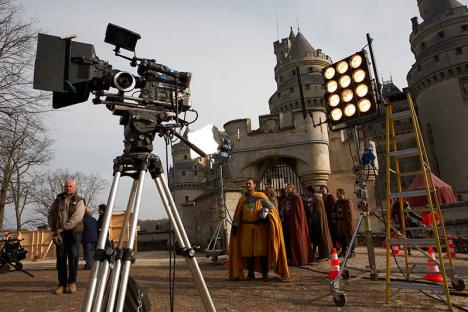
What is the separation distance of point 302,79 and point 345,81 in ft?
113

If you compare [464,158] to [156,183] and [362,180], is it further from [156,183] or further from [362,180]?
[156,183]

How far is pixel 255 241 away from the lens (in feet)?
20.1

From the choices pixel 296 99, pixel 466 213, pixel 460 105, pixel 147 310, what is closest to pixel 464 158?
pixel 460 105

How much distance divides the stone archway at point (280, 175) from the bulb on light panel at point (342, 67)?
549 inches

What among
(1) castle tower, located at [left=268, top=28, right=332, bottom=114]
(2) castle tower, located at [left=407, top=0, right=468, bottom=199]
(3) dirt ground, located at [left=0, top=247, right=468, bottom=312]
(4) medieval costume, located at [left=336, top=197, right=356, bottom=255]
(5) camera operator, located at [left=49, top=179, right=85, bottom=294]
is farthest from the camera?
(1) castle tower, located at [left=268, top=28, right=332, bottom=114]

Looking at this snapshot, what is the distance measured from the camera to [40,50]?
2184mm

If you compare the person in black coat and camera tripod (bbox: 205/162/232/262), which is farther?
the person in black coat

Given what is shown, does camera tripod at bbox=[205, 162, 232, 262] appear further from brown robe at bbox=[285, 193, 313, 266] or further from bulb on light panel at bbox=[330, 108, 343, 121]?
bulb on light panel at bbox=[330, 108, 343, 121]

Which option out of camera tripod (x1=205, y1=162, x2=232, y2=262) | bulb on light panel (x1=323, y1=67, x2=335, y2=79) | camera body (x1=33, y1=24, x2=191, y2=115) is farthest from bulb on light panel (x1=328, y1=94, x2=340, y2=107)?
camera tripod (x1=205, y1=162, x2=232, y2=262)

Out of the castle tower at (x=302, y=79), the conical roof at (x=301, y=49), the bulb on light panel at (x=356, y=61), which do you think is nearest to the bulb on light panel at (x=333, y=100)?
the bulb on light panel at (x=356, y=61)

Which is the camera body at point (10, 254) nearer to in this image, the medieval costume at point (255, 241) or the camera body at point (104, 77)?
the medieval costume at point (255, 241)

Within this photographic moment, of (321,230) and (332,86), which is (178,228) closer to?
(332,86)

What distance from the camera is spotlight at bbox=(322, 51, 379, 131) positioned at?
4.12 m

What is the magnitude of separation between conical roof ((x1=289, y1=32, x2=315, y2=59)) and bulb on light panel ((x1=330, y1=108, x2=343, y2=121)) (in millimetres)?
38518
